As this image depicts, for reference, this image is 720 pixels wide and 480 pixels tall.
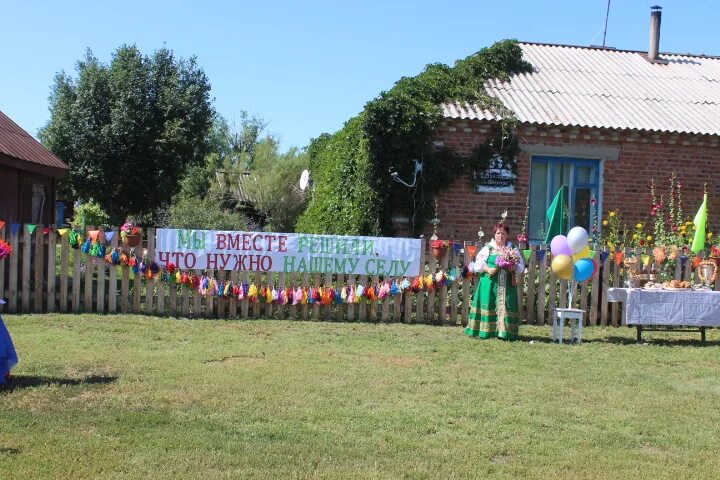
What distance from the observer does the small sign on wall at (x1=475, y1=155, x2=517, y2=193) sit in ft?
46.4

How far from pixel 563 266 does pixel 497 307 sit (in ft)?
3.27

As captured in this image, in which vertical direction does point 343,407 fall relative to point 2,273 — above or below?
below

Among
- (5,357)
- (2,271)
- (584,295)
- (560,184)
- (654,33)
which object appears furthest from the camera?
(654,33)

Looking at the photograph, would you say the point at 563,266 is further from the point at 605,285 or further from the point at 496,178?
the point at 496,178

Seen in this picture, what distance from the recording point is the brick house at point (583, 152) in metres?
14.1

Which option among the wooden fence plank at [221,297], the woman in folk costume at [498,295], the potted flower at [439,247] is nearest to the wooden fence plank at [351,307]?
the potted flower at [439,247]

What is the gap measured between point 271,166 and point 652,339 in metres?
27.0

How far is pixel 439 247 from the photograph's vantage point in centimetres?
1116

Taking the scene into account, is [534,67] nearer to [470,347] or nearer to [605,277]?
[605,277]

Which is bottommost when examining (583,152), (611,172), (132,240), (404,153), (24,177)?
(132,240)

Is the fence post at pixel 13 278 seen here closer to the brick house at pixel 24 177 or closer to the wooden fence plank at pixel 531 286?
the brick house at pixel 24 177

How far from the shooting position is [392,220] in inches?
551

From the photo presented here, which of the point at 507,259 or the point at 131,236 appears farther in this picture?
the point at 131,236

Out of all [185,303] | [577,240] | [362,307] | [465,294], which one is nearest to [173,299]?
[185,303]
